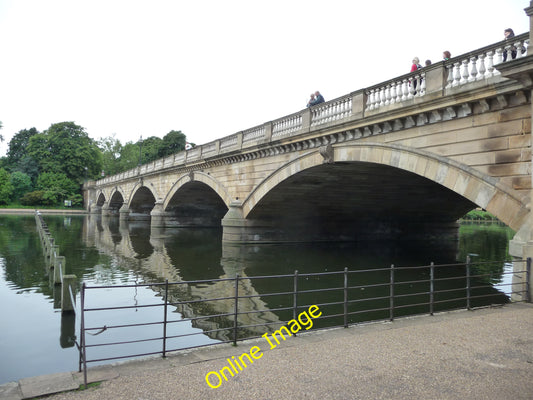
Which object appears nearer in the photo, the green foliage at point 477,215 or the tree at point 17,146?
the green foliage at point 477,215

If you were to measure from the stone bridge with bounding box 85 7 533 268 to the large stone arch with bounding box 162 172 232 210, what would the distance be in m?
0.10

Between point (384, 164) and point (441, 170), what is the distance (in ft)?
Result: 8.93

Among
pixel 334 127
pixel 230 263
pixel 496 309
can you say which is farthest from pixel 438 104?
pixel 230 263

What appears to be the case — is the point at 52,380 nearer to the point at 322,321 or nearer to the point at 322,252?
the point at 322,321

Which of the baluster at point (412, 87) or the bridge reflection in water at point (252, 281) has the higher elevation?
the baluster at point (412, 87)

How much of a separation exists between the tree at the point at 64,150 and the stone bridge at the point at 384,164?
4331 cm

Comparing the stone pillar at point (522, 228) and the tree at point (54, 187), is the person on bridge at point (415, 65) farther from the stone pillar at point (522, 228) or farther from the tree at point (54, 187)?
the tree at point (54, 187)

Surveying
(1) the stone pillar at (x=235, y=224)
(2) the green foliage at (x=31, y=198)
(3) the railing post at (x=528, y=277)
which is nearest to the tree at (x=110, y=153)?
(2) the green foliage at (x=31, y=198)

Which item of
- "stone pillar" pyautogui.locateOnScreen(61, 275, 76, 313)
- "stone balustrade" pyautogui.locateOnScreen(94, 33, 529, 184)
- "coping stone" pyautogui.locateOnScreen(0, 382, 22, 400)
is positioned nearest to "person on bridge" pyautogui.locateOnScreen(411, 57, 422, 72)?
"stone balustrade" pyautogui.locateOnScreen(94, 33, 529, 184)

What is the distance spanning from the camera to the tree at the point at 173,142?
74750 millimetres

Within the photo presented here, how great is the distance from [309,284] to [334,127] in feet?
19.5

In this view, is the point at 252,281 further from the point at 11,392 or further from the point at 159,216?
the point at 159,216

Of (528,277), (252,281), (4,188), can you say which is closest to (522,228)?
(528,277)

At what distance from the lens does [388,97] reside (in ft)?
42.6
